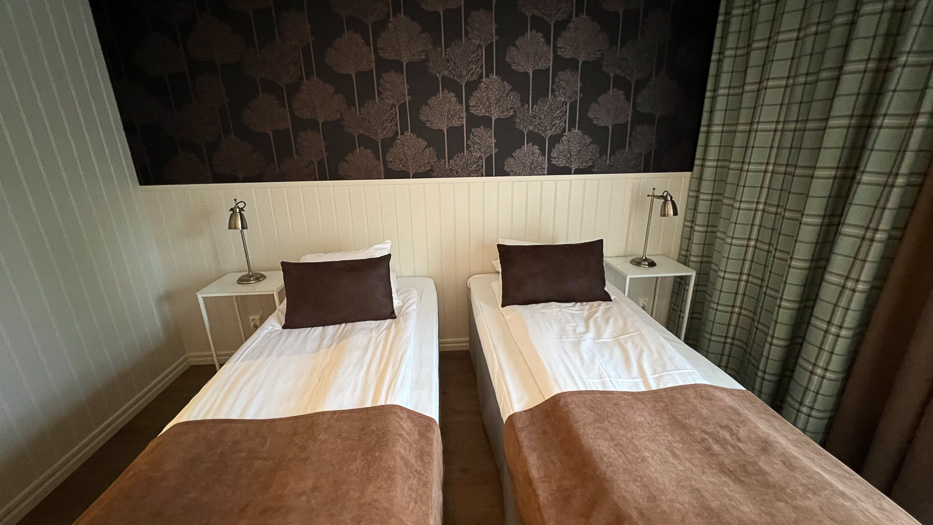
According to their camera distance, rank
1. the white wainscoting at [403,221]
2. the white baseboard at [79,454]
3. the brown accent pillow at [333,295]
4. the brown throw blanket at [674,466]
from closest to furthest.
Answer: the brown throw blanket at [674,466], the white baseboard at [79,454], the brown accent pillow at [333,295], the white wainscoting at [403,221]

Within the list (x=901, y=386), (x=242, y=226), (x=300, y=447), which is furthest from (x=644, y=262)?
(x=242, y=226)

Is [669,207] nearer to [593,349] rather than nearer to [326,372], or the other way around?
[593,349]

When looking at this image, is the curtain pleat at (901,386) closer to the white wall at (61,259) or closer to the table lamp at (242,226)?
the table lamp at (242,226)

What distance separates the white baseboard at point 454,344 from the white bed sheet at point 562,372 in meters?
0.91

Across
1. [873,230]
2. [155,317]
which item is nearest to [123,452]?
[155,317]

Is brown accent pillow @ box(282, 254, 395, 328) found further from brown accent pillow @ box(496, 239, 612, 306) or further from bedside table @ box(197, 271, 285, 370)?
brown accent pillow @ box(496, 239, 612, 306)

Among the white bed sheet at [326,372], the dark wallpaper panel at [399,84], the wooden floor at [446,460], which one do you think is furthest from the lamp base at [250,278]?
the wooden floor at [446,460]

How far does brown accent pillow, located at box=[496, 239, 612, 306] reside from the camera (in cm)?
208

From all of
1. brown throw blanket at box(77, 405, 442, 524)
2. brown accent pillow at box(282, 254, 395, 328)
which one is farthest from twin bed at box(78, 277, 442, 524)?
brown accent pillow at box(282, 254, 395, 328)

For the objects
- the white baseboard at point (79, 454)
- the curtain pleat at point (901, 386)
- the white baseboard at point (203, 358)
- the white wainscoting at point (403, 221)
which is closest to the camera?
the curtain pleat at point (901, 386)

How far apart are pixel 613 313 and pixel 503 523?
108 cm

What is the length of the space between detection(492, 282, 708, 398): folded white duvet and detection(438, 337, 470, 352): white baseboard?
789 millimetres

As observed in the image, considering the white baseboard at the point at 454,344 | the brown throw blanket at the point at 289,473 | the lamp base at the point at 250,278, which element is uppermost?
the lamp base at the point at 250,278

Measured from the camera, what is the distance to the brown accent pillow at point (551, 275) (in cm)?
208
